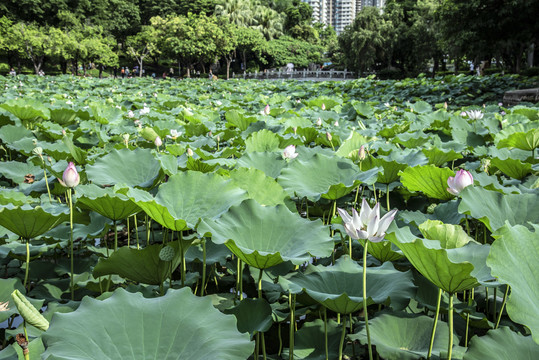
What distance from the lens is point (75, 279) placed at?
146 centimetres

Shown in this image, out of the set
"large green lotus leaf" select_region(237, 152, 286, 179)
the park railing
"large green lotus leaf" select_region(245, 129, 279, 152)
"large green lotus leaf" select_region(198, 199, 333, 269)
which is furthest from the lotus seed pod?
the park railing

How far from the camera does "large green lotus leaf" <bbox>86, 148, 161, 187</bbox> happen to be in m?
1.72

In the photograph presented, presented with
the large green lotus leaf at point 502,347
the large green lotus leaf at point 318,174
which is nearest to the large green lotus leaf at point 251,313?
the large green lotus leaf at point 502,347

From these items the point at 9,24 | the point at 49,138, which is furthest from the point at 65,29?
the point at 49,138

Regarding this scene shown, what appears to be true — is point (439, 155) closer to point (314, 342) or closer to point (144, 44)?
point (314, 342)

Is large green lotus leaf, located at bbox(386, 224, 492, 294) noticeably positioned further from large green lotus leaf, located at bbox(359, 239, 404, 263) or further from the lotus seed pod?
the lotus seed pod

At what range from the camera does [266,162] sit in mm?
1885

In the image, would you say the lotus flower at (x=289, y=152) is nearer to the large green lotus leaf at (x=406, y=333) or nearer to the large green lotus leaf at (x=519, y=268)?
the large green lotus leaf at (x=406, y=333)

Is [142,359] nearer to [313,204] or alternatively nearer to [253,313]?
[253,313]

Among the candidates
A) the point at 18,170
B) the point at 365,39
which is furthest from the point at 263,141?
the point at 365,39

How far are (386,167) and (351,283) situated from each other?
0.77 metres

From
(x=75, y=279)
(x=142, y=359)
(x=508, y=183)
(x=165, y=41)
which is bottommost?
(x=75, y=279)

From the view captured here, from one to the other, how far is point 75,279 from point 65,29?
3409cm

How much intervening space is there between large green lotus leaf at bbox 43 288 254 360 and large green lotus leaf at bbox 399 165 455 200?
3.20ft
